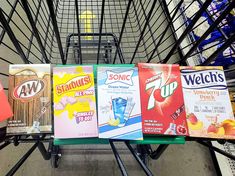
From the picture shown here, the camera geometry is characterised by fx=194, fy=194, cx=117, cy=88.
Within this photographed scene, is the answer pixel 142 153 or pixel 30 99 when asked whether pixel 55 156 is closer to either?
pixel 142 153

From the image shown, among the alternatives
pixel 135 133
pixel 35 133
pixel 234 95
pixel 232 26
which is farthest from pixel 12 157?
pixel 232 26

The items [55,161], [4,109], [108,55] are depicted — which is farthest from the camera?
[108,55]

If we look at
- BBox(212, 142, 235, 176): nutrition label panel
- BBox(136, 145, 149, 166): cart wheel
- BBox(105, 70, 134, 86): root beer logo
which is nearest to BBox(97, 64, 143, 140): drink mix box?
BBox(105, 70, 134, 86): root beer logo

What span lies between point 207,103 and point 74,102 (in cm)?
31

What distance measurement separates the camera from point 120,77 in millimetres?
460

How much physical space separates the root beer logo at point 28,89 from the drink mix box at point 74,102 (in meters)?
0.04

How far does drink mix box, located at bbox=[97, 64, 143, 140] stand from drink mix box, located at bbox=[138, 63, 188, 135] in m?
0.02

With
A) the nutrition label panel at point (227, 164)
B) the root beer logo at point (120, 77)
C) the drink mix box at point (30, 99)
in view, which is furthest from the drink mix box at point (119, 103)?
the nutrition label panel at point (227, 164)

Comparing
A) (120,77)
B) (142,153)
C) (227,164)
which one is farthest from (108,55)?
(227,164)

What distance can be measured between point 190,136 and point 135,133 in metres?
0.13

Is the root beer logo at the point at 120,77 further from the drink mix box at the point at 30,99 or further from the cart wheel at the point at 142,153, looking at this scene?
the cart wheel at the point at 142,153

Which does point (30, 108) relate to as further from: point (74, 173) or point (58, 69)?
point (74, 173)

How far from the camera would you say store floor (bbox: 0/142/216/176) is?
0.93 m

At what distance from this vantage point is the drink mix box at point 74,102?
0.42 m
